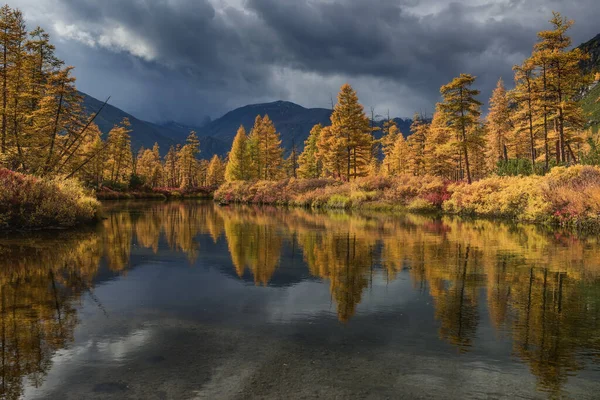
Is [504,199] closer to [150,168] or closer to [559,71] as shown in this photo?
[559,71]

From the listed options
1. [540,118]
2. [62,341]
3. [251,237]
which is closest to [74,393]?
[62,341]

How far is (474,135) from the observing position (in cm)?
4038

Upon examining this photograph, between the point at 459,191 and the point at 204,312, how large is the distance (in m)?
30.1

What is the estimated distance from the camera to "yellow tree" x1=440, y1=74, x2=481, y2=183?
3862cm

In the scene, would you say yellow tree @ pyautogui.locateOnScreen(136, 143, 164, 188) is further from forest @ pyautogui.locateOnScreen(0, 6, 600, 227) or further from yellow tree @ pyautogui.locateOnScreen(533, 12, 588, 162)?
yellow tree @ pyautogui.locateOnScreen(533, 12, 588, 162)

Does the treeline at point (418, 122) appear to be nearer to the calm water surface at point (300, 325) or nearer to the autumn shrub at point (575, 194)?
the autumn shrub at point (575, 194)

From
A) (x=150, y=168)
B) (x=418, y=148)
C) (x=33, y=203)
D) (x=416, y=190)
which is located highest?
(x=418, y=148)

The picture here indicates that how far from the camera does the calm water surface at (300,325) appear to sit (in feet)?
14.5

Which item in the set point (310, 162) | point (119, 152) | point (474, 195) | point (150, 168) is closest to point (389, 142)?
point (310, 162)

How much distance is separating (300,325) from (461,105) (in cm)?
3786

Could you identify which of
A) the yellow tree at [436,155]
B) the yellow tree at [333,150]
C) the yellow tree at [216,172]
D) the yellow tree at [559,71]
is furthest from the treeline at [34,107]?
the yellow tree at [216,172]

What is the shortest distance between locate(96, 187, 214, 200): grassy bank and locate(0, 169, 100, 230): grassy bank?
47377 millimetres

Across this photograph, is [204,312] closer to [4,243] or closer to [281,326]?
[281,326]

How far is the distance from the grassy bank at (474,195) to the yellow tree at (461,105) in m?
6.01
